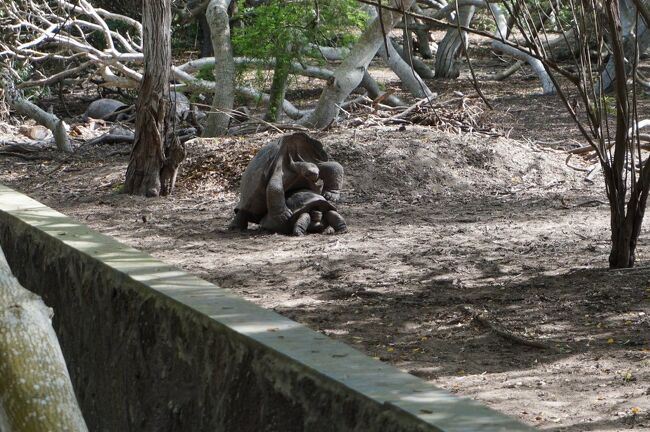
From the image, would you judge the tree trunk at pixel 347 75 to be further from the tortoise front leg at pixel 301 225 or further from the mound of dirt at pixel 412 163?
the tortoise front leg at pixel 301 225

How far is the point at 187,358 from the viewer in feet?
12.4

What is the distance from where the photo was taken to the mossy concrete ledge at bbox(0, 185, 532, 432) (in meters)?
2.85

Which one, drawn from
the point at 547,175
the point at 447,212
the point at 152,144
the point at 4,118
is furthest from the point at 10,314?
the point at 4,118

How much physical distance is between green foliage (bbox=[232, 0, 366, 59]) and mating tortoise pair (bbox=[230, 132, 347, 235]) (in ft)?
12.4

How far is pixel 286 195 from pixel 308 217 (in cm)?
27

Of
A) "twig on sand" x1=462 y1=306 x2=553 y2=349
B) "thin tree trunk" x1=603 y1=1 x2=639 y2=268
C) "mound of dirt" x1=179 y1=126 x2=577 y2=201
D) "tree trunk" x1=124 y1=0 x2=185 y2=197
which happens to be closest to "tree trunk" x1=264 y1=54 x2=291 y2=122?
"mound of dirt" x1=179 y1=126 x2=577 y2=201

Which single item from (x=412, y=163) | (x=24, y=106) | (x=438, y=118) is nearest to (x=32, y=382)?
(x=412, y=163)

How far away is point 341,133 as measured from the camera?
33.6 feet

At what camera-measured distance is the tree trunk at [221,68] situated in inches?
450

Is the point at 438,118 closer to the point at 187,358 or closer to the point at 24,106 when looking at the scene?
the point at 24,106

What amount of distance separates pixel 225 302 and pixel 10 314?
1.97m

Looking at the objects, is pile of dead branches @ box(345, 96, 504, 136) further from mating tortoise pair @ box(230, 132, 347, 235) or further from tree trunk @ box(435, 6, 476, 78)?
tree trunk @ box(435, 6, 476, 78)

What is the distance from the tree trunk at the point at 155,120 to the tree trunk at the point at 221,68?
82.3 inches

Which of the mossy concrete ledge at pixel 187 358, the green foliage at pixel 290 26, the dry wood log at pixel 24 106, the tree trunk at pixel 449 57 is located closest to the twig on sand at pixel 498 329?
the mossy concrete ledge at pixel 187 358
